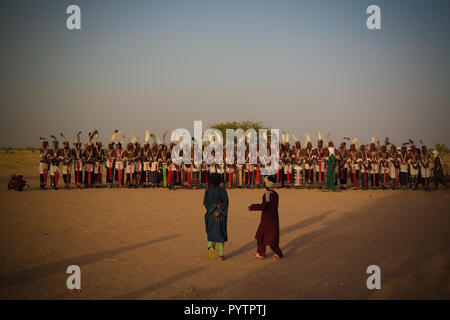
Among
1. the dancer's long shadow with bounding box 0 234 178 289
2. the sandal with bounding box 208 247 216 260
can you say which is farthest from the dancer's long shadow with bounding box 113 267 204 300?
A: the dancer's long shadow with bounding box 0 234 178 289

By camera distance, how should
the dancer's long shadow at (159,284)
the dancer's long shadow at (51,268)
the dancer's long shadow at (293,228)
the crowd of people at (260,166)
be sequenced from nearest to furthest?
1. the dancer's long shadow at (159,284)
2. the dancer's long shadow at (51,268)
3. the dancer's long shadow at (293,228)
4. the crowd of people at (260,166)

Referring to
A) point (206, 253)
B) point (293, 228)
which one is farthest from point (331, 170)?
point (206, 253)

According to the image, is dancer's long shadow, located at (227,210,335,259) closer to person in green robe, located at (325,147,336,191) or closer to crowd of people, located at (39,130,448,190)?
person in green robe, located at (325,147,336,191)

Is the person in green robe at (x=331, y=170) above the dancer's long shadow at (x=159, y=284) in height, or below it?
above

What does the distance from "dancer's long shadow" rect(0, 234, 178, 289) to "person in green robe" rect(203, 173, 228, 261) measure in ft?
5.98

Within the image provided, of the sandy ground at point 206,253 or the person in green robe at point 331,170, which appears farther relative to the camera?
the person in green robe at point 331,170

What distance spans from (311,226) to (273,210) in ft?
11.4

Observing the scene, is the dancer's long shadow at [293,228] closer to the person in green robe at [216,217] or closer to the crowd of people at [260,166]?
the person in green robe at [216,217]

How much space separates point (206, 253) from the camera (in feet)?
24.4

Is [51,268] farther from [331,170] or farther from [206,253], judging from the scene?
[331,170]

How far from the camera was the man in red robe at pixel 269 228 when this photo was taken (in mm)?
7047

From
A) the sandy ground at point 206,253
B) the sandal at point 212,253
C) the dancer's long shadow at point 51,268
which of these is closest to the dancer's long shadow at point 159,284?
the sandy ground at point 206,253

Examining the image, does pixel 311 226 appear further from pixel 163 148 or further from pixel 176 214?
pixel 163 148

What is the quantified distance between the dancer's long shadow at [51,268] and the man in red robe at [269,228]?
8.51ft
